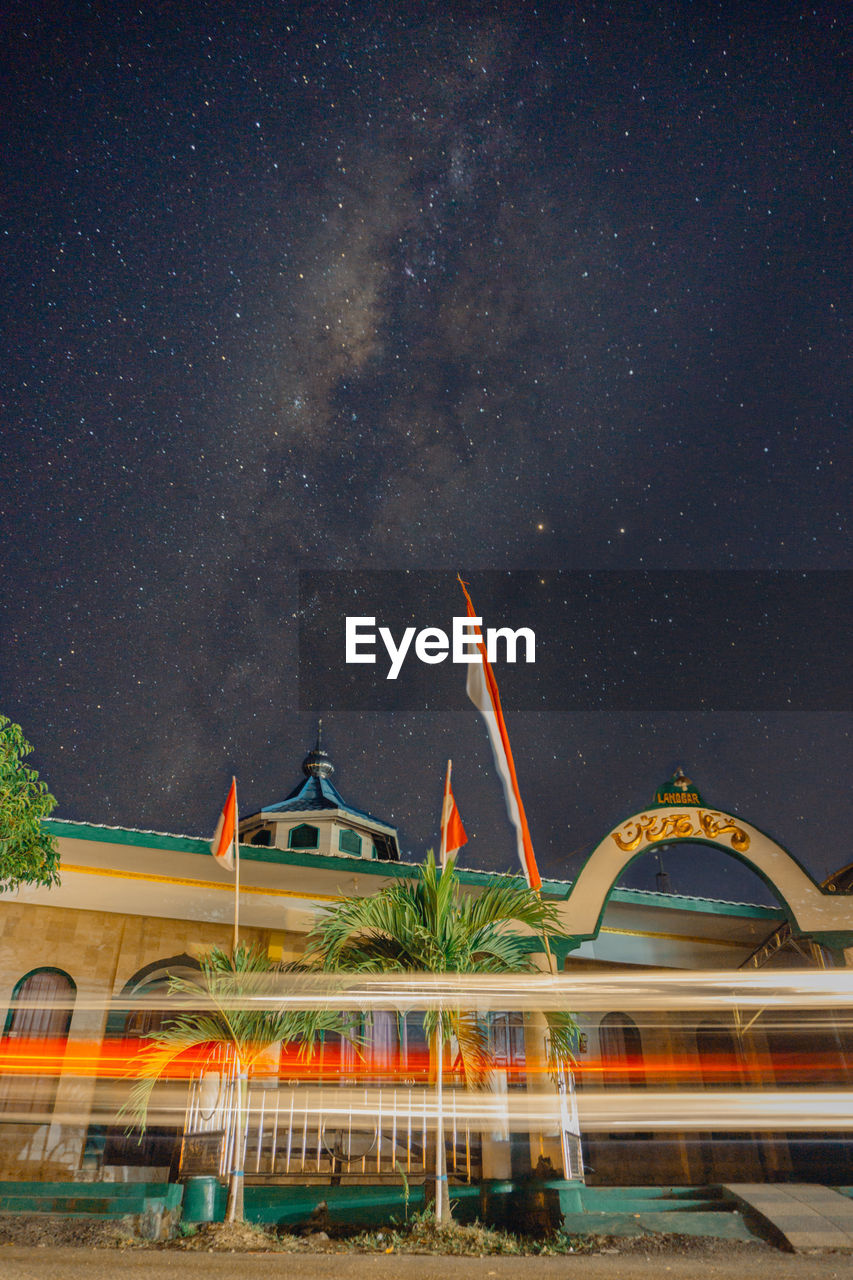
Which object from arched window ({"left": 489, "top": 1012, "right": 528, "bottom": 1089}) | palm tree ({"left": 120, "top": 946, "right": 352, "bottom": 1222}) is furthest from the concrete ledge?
arched window ({"left": 489, "top": 1012, "right": 528, "bottom": 1089})

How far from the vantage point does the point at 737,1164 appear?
1477cm

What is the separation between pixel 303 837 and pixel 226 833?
13.1 m

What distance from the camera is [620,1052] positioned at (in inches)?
620

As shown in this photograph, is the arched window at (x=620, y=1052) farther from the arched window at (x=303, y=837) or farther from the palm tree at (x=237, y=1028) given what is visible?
the arched window at (x=303, y=837)

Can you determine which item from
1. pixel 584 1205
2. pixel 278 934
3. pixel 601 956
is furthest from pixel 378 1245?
pixel 601 956

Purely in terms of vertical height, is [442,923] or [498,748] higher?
[498,748]

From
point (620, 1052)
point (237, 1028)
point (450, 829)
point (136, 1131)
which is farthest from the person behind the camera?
point (620, 1052)

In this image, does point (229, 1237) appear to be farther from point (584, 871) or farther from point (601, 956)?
point (601, 956)

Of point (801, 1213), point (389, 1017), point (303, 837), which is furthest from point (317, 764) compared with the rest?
point (801, 1213)

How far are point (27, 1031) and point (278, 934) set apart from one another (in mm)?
3935

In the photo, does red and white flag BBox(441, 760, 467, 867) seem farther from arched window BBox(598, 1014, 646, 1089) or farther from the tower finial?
the tower finial

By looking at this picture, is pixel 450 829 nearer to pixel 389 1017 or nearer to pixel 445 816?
pixel 445 816

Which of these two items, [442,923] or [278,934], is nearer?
[442,923]

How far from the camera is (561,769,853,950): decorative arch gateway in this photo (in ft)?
36.8
